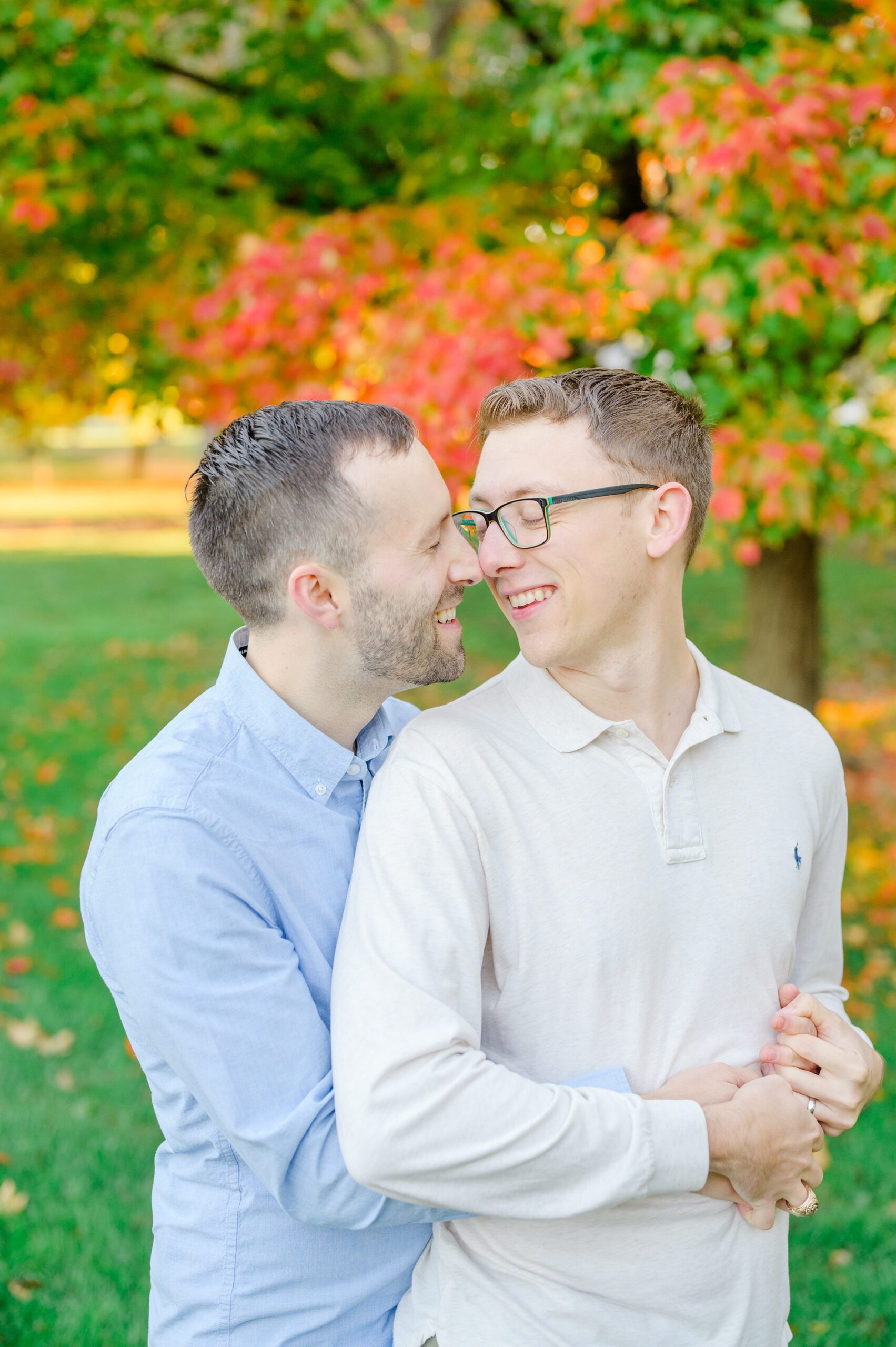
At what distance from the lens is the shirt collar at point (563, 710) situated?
196cm

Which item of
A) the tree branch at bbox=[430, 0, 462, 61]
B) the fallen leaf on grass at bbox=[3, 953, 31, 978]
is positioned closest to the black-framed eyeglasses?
the fallen leaf on grass at bbox=[3, 953, 31, 978]

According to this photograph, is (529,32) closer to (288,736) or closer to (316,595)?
(316,595)

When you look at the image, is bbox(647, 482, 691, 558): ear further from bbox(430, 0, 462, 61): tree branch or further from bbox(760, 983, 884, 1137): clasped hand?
bbox(430, 0, 462, 61): tree branch

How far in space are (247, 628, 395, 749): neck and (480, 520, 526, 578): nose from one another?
289mm

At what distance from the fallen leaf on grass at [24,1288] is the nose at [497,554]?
2.79m

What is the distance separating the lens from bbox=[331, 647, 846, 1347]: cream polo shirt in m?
1.65

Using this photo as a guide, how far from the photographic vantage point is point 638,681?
2.09 m

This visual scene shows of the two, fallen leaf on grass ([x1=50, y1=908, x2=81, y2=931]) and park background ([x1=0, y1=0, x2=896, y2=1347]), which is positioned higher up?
park background ([x1=0, y1=0, x2=896, y2=1347])

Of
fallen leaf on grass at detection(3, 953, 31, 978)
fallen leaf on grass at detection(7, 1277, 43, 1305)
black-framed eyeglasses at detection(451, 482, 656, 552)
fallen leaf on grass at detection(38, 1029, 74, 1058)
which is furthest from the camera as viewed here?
fallen leaf on grass at detection(3, 953, 31, 978)

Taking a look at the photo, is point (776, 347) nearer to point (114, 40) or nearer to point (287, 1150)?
point (114, 40)

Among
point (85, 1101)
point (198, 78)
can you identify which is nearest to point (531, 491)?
point (85, 1101)

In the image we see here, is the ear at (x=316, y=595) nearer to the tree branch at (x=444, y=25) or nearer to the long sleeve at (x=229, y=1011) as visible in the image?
the long sleeve at (x=229, y=1011)

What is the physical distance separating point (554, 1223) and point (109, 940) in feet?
2.60

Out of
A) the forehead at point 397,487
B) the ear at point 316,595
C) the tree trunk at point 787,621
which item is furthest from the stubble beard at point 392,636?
the tree trunk at point 787,621
